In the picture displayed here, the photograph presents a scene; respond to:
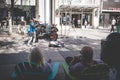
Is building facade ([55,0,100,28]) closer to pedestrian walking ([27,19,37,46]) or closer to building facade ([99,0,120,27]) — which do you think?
building facade ([99,0,120,27])

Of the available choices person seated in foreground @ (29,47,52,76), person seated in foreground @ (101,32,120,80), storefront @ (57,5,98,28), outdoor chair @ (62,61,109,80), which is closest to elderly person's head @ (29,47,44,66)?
person seated in foreground @ (29,47,52,76)

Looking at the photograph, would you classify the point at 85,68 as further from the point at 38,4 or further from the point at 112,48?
the point at 38,4

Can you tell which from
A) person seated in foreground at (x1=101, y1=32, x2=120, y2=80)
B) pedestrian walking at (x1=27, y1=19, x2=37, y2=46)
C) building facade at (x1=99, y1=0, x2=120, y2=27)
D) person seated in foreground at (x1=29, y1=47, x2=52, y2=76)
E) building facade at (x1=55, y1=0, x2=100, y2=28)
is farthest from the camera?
building facade at (x1=99, y1=0, x2=120, y2=27)

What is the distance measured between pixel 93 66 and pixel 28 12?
122ft

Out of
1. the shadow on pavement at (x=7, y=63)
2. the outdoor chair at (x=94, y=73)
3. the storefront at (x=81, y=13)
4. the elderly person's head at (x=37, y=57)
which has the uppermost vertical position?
the storefront at (x=81, y=13)

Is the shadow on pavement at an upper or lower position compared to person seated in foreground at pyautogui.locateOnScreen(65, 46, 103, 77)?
lower

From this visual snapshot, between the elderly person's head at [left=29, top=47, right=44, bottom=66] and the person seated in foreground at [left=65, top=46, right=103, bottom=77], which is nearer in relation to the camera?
the person seated in foreground at [left=65, top=46, right=103, bottom=77]

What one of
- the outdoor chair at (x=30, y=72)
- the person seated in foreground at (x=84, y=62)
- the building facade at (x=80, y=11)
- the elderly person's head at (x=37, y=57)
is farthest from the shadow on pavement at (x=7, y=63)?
the building facade at (x=80, y=11)

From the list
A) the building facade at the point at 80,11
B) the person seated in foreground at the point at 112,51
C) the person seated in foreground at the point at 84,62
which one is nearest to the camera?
the person seated in foreground at the point at 84,62

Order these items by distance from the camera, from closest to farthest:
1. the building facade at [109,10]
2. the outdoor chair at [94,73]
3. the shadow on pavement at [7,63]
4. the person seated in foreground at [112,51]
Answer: the outdoor chair at [94,73]
the person seated in foreground at [112,51]
the shadow on pavement at [7,63]
the building facade at [109,10]

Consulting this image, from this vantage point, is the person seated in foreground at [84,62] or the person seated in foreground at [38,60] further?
the person seated in foreground at [38,60]

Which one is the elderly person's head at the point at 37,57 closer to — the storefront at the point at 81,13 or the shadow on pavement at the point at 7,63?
the shadow on pavement at the point at 7,63

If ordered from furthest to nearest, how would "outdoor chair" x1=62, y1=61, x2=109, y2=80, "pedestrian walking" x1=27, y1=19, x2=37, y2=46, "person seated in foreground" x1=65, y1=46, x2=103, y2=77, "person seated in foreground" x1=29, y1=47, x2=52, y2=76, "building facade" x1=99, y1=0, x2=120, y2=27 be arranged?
"building facade" x1=99, y1=0, x2=120, y2=27 < "pedestrian walking" x1=27, y1=19, x2=37, y2=46 < "person seated in foreground" x1=29, y1=47, x2=52, y2=76 < "person seated in foreground" x1=65, y1=46, x2=103, y2=77 < "outdoor chair" x1=62, y1=61, x2=109, y2=80

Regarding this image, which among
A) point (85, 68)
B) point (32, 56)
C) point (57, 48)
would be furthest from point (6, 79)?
point (57, 48)
